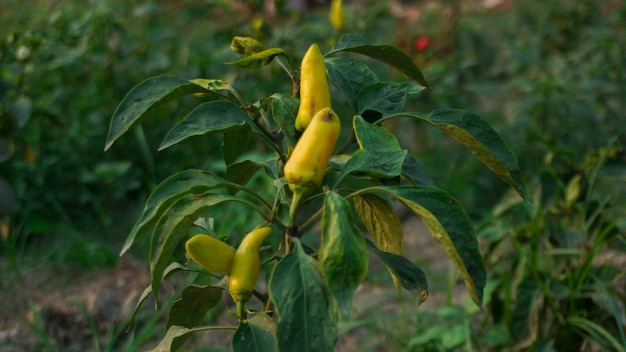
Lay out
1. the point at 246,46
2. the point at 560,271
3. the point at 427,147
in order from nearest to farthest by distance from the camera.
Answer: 1. the point at 246,46
2. the point at 560,271
3. the point at 427,147

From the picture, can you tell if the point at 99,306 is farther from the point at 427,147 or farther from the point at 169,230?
the point at 427,147

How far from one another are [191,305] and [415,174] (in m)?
0.45

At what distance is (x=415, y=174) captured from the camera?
119 cm

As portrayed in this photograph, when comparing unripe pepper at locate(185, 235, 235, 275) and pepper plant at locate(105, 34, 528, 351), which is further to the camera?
unripe pepper at locate(185, 235, 235, 275)

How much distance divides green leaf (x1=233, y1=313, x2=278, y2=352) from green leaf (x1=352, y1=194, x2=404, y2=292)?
216 mm

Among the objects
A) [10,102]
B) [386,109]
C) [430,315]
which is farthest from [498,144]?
[10,102]

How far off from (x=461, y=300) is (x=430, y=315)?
0.29 metres

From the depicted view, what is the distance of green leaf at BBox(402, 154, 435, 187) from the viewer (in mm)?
1168

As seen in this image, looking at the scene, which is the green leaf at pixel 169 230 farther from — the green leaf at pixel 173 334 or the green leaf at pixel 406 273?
the green leaf at pixel 406 273

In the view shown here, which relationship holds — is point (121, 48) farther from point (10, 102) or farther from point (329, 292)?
point (329, 292)

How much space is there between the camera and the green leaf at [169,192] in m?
1.06

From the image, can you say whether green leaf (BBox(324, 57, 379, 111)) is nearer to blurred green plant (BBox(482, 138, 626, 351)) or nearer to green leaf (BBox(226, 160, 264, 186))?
green leaf (BBox(226, 160, 264, 186))

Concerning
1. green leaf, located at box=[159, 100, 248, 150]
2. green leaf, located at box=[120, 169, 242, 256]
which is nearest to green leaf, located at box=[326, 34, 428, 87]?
green leaf, located at box=[159, 100, 248, 150]

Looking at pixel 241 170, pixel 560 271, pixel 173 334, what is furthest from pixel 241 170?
pixel 560 271
